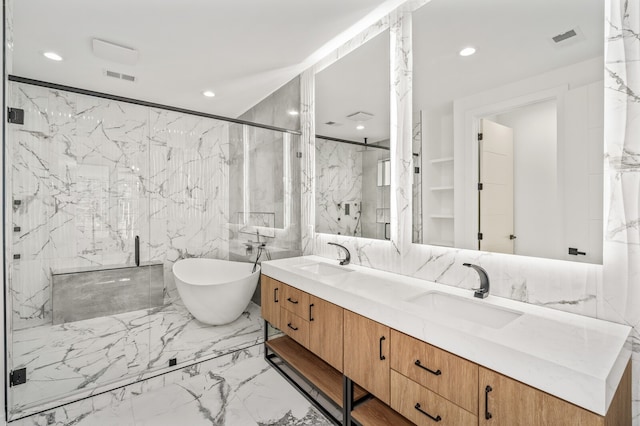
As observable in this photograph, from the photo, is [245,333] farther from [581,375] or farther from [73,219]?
[581,375]

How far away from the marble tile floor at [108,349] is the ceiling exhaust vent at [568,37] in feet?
9.34

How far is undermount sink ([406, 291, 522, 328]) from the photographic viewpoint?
4.46 ft

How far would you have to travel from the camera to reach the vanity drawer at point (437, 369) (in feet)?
3.57

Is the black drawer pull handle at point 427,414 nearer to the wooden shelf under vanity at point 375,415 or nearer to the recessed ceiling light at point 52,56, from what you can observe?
the wooden shelf under vanity at point 375,415

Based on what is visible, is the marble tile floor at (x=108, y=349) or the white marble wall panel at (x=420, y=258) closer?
the white marble wall panel at (x=420, y=258)

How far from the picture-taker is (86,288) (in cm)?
230

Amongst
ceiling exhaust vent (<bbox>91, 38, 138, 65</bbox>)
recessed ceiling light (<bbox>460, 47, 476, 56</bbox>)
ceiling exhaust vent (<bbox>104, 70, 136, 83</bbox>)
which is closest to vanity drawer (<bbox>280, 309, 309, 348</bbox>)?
recessed ceiling light (<bbox>460, 47, 476, 56</bbox>)

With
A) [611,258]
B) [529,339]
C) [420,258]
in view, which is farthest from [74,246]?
[611,258]

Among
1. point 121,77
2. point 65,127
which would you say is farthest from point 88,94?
point 121,77

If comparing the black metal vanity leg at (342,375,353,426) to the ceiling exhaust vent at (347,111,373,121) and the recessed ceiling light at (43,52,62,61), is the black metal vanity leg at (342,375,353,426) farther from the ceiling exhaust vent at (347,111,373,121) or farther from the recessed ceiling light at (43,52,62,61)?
the recessed ceiling light at (43,52,62,61)

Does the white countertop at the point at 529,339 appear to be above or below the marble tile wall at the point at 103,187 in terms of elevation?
below

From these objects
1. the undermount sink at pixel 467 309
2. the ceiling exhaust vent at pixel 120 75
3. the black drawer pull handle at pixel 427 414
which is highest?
the ceiling exhaust vent at pixel 120 75

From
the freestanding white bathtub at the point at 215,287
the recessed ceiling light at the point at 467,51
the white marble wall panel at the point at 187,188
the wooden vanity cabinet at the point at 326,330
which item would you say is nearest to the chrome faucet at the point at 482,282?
the wooden vanity cabinet at the point at 326,330

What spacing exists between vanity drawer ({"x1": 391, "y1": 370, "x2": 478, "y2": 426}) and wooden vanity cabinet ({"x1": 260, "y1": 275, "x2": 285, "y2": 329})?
113cm
